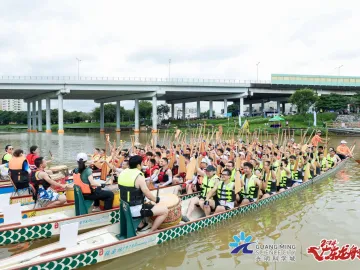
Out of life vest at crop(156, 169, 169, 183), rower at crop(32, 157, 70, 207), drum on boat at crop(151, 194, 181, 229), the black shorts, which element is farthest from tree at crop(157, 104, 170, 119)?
the black shorts

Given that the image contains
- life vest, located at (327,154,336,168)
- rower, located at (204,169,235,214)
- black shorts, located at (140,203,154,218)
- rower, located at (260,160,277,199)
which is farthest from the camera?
life vest, located at (327,154,336,168)

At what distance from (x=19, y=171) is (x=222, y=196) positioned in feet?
17.3

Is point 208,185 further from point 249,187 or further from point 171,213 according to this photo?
point 171,213

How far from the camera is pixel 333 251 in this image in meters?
5.92

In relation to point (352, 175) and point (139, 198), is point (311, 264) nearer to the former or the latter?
point (139, 198)

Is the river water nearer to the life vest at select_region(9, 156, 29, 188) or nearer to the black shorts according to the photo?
the black shorts

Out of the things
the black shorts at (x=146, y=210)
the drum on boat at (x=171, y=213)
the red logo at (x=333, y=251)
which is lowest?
the red logo at (x=333, y=251)

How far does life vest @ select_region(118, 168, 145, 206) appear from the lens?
17.5 feet

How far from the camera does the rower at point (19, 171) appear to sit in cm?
805

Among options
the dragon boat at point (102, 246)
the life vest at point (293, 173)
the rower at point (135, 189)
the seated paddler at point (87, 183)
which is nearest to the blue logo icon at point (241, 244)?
the dragon boat at point (102, 246)

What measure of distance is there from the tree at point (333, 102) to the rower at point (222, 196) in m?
49.3

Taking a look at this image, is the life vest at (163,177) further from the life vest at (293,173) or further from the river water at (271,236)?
the life vest at (293,173)

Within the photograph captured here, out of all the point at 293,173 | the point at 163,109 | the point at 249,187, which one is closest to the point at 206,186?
the point at 249,187

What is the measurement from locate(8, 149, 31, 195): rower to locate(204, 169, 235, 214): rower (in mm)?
4789
